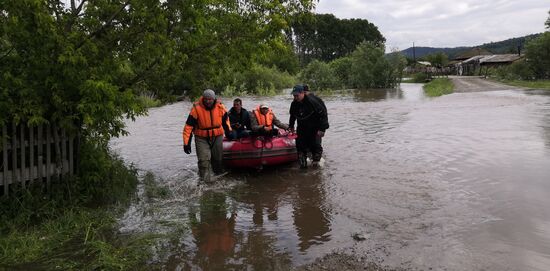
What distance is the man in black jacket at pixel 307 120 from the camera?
9.53 meters

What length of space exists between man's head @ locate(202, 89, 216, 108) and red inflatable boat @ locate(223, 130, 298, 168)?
50.8 inches

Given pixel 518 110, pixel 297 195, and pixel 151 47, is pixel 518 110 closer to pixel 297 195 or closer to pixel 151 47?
pixel 297 195

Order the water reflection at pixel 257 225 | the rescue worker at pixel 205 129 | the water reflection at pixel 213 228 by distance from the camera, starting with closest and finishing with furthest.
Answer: the water reflection at pixel 257 225 → the water reflection at pixel 213 228 → the rescue worker at pixel 205 129

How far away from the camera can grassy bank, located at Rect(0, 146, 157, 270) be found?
504cm

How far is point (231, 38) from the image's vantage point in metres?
7.94

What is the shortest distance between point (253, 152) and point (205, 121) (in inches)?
49.4

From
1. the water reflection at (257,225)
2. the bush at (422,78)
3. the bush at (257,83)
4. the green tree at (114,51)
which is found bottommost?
the water reflection at (257,225)

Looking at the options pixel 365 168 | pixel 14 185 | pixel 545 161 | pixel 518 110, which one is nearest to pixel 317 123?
pixel 365 168

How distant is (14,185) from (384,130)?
12.0 meters

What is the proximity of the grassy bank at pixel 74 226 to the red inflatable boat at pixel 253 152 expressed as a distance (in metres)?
2.26

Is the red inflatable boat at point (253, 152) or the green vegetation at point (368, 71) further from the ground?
the green vegetation at point (368, 71)

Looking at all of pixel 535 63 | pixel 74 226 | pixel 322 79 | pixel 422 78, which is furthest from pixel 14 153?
pixel 422 78

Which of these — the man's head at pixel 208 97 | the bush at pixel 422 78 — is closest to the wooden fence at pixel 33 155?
the man's head at pixel 208 97

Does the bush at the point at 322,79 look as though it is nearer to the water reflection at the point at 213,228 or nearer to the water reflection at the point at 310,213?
the water reflection at the point at 310,213
